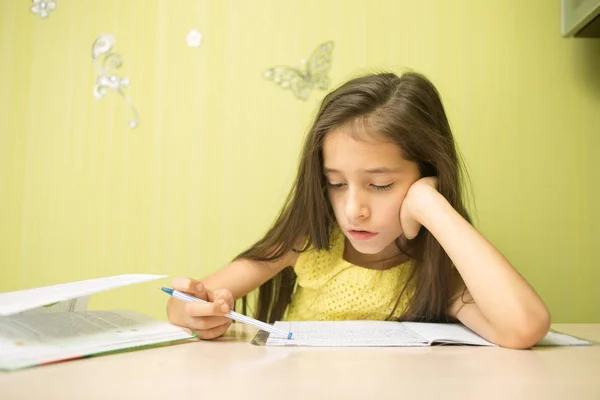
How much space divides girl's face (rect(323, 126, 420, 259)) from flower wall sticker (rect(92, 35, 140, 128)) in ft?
2.29

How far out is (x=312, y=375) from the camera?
50 cm

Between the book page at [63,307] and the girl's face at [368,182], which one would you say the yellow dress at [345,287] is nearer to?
the girl's face at [368,182]

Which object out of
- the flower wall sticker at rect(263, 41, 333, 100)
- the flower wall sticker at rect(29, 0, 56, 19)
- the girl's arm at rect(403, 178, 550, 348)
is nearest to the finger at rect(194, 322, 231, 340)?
the girl's arm at rect(403, 178, 550, 348)

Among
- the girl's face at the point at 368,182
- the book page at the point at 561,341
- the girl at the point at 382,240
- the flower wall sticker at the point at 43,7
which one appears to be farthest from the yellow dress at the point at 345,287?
the flower wall sticker at the point at 43,7

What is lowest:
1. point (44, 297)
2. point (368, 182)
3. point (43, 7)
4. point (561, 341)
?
point (561, 341)

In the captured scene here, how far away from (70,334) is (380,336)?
0.43 m

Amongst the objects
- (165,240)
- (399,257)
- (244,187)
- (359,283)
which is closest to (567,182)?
(399,257)

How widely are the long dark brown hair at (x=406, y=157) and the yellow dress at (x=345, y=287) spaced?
3 cm

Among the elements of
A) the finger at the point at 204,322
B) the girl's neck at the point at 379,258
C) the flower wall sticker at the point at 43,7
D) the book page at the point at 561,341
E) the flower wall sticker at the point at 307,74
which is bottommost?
the book page at the point at 561,341

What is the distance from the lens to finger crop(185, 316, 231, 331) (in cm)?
72

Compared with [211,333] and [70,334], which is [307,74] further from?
[70,334]

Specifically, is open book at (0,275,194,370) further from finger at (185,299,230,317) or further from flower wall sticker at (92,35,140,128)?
flower wall sticker at (92,35,140,128)

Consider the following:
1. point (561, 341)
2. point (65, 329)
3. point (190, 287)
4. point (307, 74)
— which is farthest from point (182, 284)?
point (307, 74)

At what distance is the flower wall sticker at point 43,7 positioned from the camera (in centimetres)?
133
